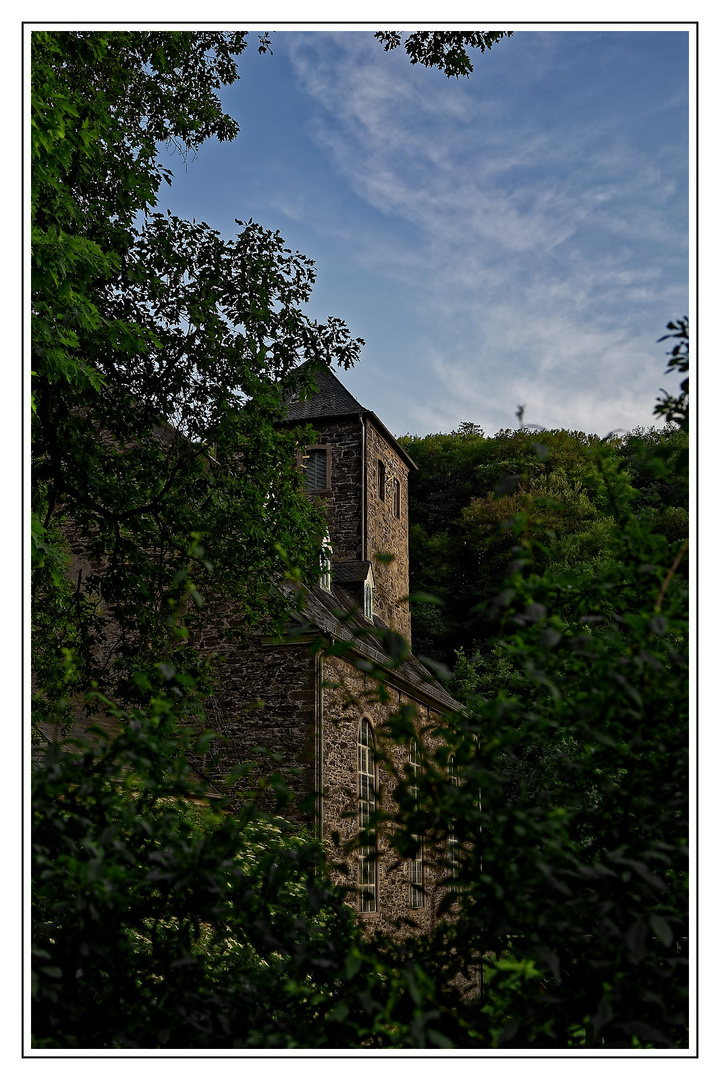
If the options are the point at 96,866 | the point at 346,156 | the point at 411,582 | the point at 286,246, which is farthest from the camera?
the point at 411,582

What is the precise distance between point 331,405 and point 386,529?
4267 mm

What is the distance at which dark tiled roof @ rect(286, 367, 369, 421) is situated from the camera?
2583 centimetres

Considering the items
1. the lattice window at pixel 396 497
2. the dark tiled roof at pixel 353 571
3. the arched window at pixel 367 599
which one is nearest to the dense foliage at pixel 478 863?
the arched window at pixel 367 599

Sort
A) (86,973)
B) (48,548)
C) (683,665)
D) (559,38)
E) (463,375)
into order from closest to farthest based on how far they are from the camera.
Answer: (683,665) < (86,973) < (559,38) < (463,375) < (48,548)

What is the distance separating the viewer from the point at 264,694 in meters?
14.8

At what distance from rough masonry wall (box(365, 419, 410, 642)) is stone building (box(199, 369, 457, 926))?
0.15ft

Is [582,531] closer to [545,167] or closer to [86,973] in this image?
[545,167]

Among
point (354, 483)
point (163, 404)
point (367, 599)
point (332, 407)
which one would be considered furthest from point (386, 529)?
point (163, 404)

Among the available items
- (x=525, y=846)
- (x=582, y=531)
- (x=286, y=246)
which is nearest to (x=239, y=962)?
(x=525, y=846)

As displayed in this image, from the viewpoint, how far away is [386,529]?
27.1 m

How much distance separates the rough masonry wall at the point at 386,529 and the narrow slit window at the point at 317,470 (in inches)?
52.0

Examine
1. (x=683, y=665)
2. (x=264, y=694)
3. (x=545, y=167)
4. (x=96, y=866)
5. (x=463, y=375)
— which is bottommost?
(x=264, y=694)

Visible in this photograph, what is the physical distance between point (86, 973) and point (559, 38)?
150 inches
